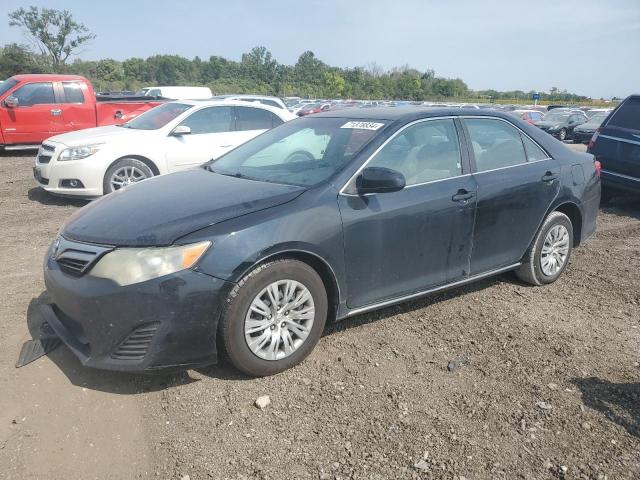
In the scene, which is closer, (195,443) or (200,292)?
(195,443)

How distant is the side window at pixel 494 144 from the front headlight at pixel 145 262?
94.7 inches

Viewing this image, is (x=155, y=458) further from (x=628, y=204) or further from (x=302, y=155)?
(x=628, y=204)

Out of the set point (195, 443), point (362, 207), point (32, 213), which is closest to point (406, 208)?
point (362, 207)

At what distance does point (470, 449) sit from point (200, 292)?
63.0 inches

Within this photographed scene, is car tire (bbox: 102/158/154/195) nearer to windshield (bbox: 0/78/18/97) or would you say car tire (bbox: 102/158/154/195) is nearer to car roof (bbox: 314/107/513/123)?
car roof (bbox: 314/107/513/123)

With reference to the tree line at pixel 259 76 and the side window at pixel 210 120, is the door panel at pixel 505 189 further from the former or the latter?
the tree line at pixel 259 76

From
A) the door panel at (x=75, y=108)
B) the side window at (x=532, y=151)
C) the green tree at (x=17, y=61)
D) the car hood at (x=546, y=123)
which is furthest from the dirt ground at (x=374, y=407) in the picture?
the green tree at (x=17, y=61)

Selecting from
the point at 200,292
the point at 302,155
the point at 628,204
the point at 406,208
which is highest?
the point at 302,155

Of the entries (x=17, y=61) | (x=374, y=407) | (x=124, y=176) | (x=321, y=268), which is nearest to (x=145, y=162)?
(x=124, y=176)

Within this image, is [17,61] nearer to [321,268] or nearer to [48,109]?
[48,109]

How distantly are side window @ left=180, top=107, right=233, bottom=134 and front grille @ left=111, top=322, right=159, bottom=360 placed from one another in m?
5.75

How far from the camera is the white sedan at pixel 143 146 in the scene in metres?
7.31

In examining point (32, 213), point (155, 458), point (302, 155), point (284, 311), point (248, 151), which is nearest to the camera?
point (155, 458)

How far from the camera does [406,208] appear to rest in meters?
3.60
